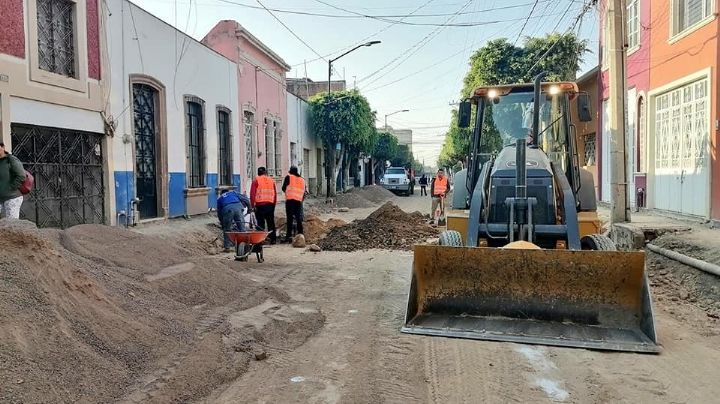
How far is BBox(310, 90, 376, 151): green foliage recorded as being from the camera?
29578 millimetres

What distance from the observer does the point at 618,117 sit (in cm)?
1213

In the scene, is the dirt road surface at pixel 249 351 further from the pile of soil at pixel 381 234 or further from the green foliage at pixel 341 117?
the green foliage at pixel 341 117

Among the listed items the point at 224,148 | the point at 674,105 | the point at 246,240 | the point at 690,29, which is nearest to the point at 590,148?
the point at 674,105

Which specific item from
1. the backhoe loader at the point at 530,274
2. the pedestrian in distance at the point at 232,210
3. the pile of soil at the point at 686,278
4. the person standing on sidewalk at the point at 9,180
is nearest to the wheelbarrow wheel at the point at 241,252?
the pedestrian in distance at the point at 232,210

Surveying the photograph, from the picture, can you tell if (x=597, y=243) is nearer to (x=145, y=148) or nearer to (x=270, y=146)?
(x=145, y=148)

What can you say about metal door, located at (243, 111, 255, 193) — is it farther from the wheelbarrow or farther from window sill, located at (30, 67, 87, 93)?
the wheelbarrow

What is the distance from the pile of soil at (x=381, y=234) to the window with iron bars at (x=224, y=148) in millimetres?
5611

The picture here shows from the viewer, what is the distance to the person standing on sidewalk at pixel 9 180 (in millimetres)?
7816

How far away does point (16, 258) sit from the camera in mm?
4621

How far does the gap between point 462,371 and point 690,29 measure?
1177 centimetres

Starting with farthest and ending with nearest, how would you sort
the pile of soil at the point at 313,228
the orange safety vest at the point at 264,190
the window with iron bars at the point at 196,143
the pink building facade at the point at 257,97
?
the pink building facade at the point at 257,97
the window with iron bars at the point at 196,143
the pile of soil at the point at 313,228
the orange safety vest at the point at 264,190

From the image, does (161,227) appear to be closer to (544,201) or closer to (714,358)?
(544,201)

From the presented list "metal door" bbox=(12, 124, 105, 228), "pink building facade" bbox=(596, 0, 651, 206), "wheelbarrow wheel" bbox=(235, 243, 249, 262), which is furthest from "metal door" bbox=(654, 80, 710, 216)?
"metal door" bbox=(12, 124, 105, 228)

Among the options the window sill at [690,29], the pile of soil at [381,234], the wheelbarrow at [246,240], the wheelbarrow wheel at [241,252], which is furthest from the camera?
the pile of soil at [381,234]
